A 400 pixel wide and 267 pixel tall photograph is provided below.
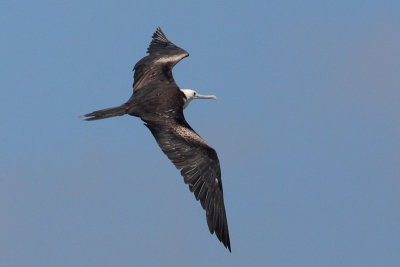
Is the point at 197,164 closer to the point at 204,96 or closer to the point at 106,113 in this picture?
the point at 106,113

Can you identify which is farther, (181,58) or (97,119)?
(181,58)

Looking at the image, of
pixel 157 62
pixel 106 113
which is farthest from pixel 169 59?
pixel 106 113

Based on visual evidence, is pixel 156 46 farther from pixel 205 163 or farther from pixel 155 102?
pixel 205 163

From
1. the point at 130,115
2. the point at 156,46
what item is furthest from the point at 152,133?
the point at 156,46

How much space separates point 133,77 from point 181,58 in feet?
5.68

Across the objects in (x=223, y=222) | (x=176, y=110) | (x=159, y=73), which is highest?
(x=159, y=73)

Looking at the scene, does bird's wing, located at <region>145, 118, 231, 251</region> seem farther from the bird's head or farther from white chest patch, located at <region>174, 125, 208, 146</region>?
the bird's head

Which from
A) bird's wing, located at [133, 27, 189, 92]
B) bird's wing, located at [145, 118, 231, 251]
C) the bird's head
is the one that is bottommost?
bird's wing, located at [145, 118, 231, 251]

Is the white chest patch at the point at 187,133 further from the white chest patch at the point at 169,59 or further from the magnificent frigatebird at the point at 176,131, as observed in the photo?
the white chest patch at the point at 169,59

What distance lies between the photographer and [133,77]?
22672mm

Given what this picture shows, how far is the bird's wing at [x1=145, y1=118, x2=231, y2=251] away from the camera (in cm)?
1912

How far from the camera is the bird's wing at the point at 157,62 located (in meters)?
22.4

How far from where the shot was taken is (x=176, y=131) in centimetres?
2027

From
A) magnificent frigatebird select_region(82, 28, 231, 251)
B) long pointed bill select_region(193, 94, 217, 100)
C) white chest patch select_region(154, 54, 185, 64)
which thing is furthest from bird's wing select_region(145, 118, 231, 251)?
white chest patch select_region(154, 54, 185, 64)
